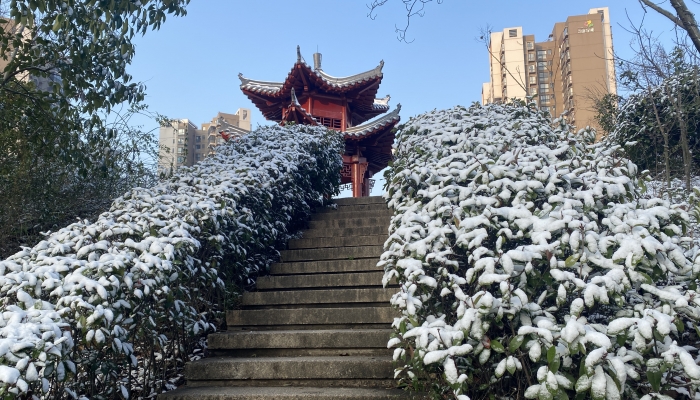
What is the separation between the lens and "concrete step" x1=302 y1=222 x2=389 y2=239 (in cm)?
504

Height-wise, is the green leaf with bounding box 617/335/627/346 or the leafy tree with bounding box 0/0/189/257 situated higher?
the leafy tree with bounding box 0/0/189/257

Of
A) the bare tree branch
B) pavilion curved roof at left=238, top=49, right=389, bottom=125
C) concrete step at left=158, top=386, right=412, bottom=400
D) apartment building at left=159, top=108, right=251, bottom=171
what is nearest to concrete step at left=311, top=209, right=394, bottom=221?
apartment building at left=159, top=108, right=251, bottom=171

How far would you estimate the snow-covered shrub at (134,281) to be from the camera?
6.51ft

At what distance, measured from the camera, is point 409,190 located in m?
3.04

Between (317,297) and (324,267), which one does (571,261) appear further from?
(324,267)

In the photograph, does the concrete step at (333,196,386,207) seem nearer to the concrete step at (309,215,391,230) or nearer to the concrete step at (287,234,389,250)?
the concrete step at (309,215,391,230)

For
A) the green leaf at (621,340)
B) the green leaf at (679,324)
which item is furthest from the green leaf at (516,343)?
the green leaf at (679,324)

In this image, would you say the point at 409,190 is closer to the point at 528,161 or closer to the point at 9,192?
the point at 528,161

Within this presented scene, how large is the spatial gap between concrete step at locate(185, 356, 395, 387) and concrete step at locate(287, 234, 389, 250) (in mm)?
1805

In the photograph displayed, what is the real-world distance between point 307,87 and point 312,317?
10126 millimetres

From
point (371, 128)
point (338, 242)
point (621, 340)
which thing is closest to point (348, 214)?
point (338, 242)

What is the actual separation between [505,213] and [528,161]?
26.3 inches

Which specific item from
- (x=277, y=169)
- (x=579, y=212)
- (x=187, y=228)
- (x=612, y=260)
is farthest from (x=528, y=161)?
(x=277, y=169)

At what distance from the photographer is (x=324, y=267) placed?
14.1ft
